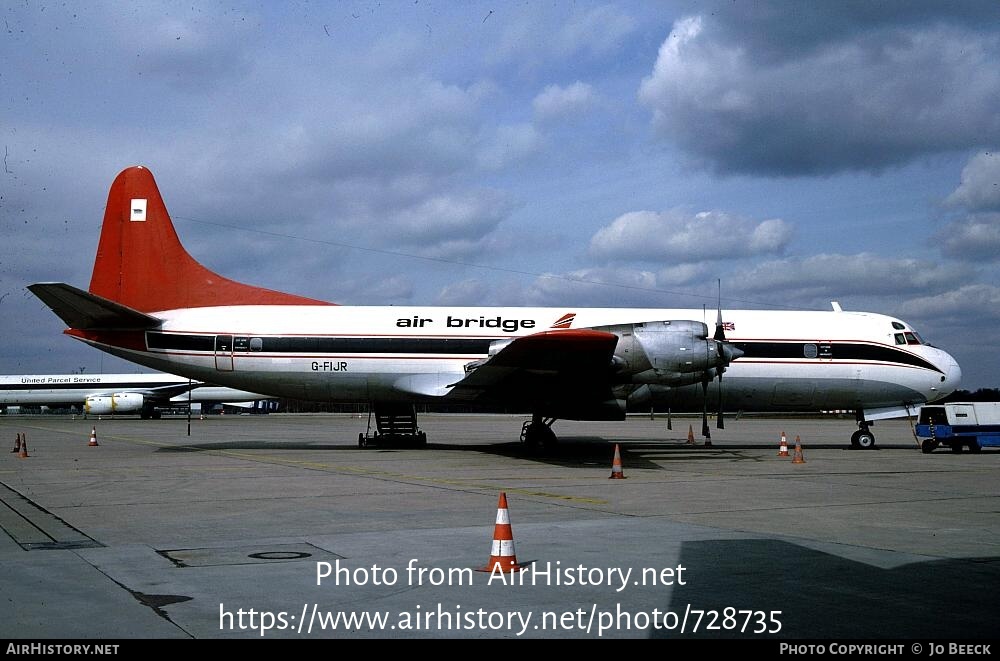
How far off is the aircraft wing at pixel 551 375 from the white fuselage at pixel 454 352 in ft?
5.18

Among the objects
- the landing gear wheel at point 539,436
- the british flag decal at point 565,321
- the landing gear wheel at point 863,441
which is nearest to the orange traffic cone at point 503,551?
the landing gear wheel at point 539,436

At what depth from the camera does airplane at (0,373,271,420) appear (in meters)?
63.0

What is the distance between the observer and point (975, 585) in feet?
22.8

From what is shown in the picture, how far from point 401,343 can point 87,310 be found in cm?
821

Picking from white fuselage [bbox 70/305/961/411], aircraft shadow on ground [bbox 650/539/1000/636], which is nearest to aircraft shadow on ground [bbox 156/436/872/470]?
white fuselage [bbox 70/305/961/411]

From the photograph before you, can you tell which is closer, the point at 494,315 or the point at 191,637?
the point at 191,637

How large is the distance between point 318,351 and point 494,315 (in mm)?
5055

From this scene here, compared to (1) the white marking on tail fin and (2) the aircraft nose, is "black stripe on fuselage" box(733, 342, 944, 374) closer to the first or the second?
(2) the aircraft nose

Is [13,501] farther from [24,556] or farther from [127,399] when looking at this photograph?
[127,399]

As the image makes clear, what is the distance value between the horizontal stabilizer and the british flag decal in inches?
438

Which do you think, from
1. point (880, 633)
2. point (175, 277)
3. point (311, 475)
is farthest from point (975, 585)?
point (175, 277)

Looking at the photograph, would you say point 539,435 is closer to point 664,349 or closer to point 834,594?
point 664,349

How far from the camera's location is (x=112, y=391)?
68125 mm

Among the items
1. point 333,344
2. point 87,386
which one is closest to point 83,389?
point 87,386
